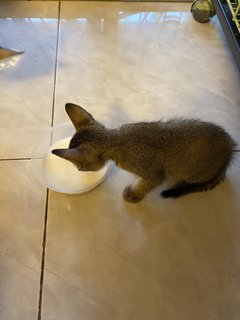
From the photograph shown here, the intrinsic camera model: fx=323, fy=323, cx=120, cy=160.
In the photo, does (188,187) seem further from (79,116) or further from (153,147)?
(79,116)

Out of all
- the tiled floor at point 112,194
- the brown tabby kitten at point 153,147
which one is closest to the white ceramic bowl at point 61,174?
the tiled floor at point 112,194

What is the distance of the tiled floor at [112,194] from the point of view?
0.97 metres

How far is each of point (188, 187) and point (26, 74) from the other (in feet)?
2.74

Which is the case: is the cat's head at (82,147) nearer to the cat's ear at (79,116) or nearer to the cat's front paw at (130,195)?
the cat's ear at (79,116)

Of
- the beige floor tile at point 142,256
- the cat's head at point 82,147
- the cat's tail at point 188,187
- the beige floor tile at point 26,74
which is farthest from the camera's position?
the beige floor tile at point 26,74

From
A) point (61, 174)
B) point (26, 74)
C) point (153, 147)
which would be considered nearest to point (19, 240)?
point (61, 174)

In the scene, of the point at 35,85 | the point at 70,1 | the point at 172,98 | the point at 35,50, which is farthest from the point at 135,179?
the point at 70,1

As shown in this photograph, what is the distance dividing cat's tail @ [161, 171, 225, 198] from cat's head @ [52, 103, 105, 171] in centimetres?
27

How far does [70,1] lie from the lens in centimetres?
161

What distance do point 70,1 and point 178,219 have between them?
3.95ft

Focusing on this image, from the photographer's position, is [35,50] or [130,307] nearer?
[130,307]

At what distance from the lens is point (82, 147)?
891 millimetres

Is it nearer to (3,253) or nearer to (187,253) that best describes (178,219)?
(187,253)

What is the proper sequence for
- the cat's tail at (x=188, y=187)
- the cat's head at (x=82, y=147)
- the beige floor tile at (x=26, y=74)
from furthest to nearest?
the beige floor tile at (x=26, y=74)
the cat's tail at (x=188, y=187)
the cat's head at (x=82, y=147)
